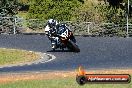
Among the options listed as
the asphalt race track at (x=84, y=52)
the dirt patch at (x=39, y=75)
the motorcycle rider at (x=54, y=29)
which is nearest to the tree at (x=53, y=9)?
the asphalt race track at (x=84, y=52)

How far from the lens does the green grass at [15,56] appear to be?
88.5ft

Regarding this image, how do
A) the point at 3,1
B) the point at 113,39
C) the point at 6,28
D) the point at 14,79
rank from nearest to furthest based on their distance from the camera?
1. the point at 14,79
2. the point at 113,39
3. the point at 6,28
4. the point at 3,1

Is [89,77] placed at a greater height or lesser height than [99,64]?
greater

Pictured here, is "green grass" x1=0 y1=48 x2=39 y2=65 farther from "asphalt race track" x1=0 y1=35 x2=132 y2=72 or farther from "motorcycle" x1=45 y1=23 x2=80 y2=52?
"motorcycle" x1=45 y1=23 x2=80 y2=52

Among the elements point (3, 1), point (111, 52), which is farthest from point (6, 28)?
point (111, 52)

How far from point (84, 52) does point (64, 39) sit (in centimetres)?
145

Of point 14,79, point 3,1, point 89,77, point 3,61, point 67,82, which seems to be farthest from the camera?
point 3,1

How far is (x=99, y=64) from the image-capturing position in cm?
2525

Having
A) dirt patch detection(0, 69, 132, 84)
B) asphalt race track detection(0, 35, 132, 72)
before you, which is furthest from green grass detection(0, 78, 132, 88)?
asphalt race track detection(0, 35, 132, 72)

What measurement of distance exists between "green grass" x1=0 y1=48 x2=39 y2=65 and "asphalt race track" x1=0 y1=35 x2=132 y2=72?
140cm

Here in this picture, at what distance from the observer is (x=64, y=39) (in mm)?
30984

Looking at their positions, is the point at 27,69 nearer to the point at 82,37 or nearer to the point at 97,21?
the point at 82,37

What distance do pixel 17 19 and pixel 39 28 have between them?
2032 millimetres

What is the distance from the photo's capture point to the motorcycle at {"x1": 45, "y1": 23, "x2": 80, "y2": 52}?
30.9 metres
